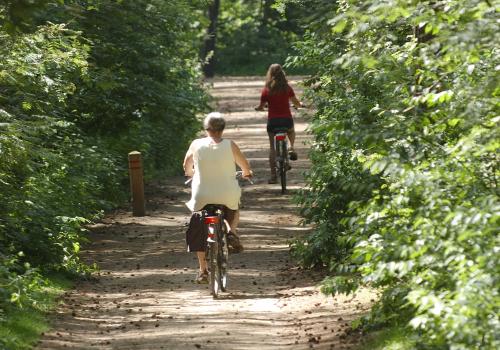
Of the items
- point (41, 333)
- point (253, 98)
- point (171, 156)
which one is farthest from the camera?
point (253, 98)

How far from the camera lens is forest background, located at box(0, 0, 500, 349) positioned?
7.80m

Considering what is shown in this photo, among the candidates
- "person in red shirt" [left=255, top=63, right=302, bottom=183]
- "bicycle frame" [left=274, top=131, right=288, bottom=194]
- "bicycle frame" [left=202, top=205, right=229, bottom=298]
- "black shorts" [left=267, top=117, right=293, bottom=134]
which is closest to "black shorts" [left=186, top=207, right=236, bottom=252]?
"bicycle frame" [left=202, top=205, right=229, bottom=298]

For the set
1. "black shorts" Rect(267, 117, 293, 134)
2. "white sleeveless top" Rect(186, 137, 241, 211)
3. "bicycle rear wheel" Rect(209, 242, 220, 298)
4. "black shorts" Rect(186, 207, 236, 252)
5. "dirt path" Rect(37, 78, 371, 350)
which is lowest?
"dirt path" Rect(37, 78, 371, 350)

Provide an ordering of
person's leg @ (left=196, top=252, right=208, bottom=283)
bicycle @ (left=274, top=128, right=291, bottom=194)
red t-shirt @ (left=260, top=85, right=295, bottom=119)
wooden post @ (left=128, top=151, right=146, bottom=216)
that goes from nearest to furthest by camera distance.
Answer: person's leg @ (left=196, top=252, right=208, bottom=283) → wooden post @ (left=128, top=151, right=146, bottom=216) → red t-shirt @ (left=260, top=85, right=295, bottom=119) → bicycle @ (left=274, top=128, right=291, bottom=194)

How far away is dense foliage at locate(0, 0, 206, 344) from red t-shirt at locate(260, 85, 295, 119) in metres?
2.44

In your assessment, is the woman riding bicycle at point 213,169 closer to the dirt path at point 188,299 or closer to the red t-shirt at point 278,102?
the dirt path at point 188,299

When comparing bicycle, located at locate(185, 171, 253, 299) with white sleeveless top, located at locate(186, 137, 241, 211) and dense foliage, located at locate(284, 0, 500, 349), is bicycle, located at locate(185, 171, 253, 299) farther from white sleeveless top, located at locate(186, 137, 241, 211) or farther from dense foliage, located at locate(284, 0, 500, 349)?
dense foliage, located at locate(284, 0, 500, 349)

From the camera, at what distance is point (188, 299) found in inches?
522

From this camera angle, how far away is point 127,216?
71.5 feet

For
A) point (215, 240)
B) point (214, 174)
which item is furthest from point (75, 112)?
point (215, 240)

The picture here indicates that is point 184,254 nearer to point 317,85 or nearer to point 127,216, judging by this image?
point 317,85

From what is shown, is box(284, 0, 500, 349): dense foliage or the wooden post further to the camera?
the wooden post

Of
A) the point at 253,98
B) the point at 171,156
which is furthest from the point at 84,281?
the point at 253,98

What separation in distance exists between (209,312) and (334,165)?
2.46 metres
